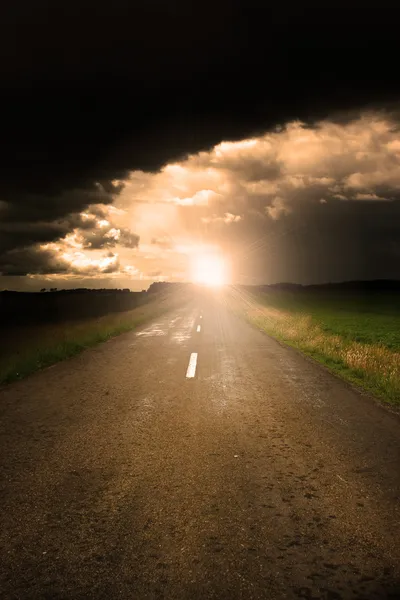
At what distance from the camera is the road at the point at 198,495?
2604 millimetres

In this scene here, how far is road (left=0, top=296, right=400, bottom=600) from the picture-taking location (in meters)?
2.60

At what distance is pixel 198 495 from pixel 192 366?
6665 millimetres

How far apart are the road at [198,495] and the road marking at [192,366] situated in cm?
150

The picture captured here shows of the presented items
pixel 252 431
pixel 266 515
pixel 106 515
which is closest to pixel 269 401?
pixel 252 431

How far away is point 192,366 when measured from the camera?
1034cm

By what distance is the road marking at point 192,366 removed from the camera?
935cm

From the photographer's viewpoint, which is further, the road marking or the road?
the road marking

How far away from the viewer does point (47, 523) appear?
3.24m

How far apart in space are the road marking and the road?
1.50 m

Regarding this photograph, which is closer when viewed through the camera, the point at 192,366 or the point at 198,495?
the point at 198,495

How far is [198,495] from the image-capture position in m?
3.68

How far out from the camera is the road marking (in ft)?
30.7

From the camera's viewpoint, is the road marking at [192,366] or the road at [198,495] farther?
the road marking at [192,366]

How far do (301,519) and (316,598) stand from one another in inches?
34.9
